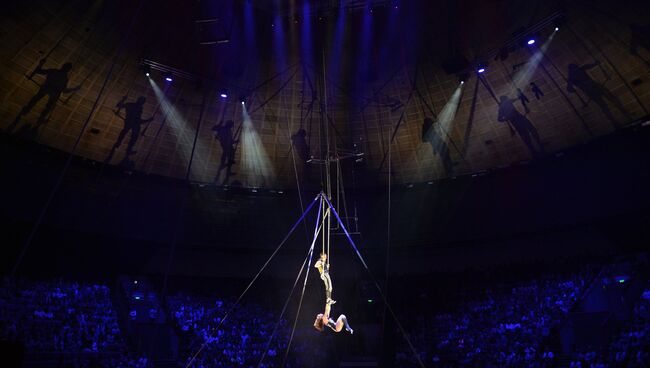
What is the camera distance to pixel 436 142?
84.9 feet

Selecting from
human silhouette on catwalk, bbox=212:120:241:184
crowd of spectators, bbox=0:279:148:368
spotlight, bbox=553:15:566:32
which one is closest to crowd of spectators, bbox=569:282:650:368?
spotlight, bbox=553:15:566:32

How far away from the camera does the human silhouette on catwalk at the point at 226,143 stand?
25891mm

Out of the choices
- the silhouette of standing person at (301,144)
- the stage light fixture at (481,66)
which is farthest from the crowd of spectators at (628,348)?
the silhouette of standing person at (301,144)

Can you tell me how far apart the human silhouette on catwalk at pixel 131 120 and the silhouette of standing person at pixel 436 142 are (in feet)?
46.2

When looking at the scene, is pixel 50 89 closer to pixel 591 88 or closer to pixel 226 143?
pixel 226 143

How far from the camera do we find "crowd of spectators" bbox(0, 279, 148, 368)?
1797cm

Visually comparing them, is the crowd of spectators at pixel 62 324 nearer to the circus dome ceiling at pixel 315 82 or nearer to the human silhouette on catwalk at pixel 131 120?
the circus dome ceiling at pixel 315 82

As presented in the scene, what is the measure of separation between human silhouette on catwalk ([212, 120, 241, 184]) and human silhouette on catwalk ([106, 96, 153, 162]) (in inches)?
143

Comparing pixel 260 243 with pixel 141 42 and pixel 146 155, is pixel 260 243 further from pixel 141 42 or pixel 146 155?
pixel 141 42


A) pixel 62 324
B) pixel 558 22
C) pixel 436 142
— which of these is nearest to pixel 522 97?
pixel 558 22

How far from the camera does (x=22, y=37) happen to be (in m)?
18.9

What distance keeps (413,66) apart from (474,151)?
5730mm

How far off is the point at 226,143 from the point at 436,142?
37.5 feet

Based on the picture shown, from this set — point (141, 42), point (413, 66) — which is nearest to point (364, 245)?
point (413, 66)
